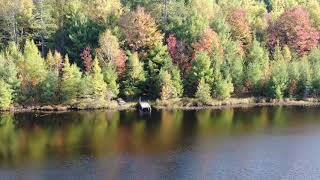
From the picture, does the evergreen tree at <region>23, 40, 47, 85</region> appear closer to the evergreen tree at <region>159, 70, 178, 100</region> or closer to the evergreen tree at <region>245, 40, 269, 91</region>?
the evergreen tree at <region>159, 70, 178, 100</region>

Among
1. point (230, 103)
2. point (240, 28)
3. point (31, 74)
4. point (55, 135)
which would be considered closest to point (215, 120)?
point (230, 103)

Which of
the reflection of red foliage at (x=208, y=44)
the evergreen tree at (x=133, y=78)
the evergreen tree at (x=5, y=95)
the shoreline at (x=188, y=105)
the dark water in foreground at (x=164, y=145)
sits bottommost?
the dark water in foreground at (x=164, y=145)

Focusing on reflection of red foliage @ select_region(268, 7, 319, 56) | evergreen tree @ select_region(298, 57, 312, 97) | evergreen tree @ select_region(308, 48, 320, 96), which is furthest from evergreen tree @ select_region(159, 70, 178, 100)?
reflection of red foliage @ select_region(268, 7, 319, 56)

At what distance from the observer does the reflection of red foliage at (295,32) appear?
92312 millimetres

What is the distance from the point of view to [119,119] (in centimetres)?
7125

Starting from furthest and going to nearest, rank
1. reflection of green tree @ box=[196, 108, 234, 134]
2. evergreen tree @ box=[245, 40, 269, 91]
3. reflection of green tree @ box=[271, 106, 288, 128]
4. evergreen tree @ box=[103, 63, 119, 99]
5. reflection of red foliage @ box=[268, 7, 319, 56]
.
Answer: reflection of red foliage @ box=[268, 7, 319, 56] → evergreen tree @ box=[245, 40, 269, 91] → evergreen tree @ box=[103, 63, 119, 99] → reflection of green tree @ box=[271, 106, 288, 128] → reflection of green tree @ box=[196, 108, 234, 134]

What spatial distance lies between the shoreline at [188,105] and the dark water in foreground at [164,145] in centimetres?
275

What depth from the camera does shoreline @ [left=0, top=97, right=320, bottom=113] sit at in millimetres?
77062

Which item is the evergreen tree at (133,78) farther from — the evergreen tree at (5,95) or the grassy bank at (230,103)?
the evergreen tree at (5,95)

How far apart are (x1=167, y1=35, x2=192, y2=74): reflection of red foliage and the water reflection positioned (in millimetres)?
12363

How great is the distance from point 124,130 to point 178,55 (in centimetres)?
2557

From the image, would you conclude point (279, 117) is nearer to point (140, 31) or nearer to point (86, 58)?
point (140, 31)

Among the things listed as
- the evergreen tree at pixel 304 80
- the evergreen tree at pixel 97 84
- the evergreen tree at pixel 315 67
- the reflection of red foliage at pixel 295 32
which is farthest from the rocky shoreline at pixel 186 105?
the reflection of red foliage at pixel 295 32

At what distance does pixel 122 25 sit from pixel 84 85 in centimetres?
1523
